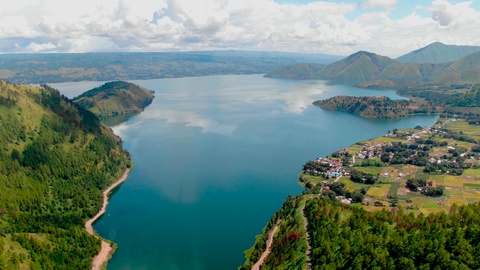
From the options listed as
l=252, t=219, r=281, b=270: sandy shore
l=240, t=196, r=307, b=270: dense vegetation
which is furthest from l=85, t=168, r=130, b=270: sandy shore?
l=252, t=219, r=281, b=270: sandy shore

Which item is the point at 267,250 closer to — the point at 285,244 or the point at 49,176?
the point at 285,244

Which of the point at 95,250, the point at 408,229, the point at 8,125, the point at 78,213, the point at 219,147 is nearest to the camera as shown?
the point at 408,229

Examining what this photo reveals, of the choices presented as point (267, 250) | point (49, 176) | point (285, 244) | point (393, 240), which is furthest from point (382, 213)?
point (49, 176)

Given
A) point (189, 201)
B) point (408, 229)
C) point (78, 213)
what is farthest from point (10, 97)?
point (408, 229)

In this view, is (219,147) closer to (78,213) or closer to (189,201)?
(189,201)

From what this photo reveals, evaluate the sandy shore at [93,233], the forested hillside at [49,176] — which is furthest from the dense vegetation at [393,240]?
the forested hillside at [49,176]
